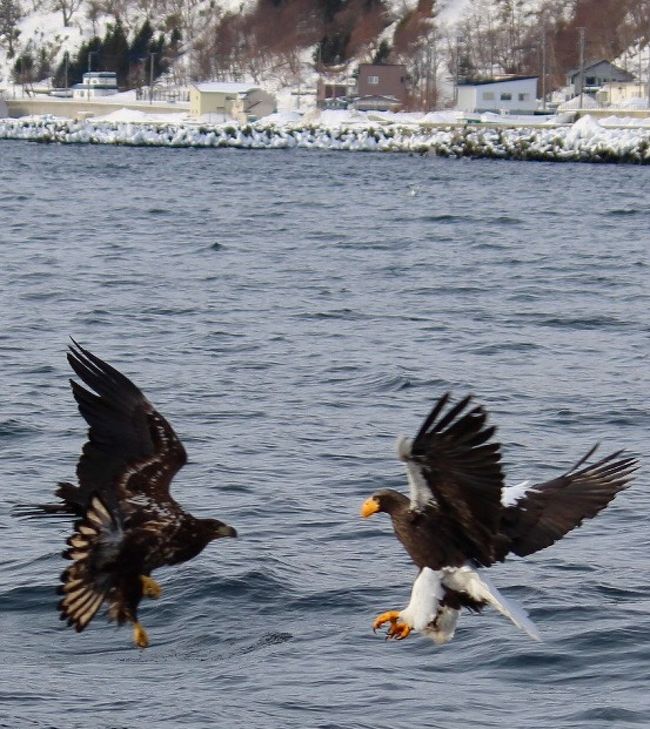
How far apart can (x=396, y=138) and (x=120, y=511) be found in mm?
55958

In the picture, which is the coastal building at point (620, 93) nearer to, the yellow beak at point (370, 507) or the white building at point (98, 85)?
the white building at point (98, 85)

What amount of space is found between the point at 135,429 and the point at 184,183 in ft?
→ 113

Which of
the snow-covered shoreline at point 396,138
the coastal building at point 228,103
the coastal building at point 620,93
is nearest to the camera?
the snow-covered shoreline at point 396,138

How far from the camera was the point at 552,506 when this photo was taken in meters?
7.13

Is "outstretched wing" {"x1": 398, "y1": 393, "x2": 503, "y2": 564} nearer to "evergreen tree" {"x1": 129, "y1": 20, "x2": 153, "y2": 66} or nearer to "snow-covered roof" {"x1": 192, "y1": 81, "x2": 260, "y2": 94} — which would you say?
"snow-covered roof" {"x1": 192, "y1": 81, "x2": 260, "y2": 94}

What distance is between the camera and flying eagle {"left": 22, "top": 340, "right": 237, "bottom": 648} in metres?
6.21

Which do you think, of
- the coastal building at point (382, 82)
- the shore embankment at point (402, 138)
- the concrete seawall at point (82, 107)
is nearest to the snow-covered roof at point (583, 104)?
the coastal building at point (382, 82)

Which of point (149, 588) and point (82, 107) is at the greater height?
point (82, 107)

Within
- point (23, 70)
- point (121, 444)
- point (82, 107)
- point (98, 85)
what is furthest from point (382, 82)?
point (121, 444)

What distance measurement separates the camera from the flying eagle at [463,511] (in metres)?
5.75

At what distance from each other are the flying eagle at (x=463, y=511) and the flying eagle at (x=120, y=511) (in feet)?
2.55

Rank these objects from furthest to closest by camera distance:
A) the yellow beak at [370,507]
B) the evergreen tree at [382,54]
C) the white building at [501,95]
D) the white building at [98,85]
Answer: the evergreen tree at [382,54] → the white building at [98,85] → the white building at [501,95] → the yellow beak at [370,507]

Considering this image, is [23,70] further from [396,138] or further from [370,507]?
[370,507]

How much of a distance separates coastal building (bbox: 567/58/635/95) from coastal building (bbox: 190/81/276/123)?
69.2 feet
